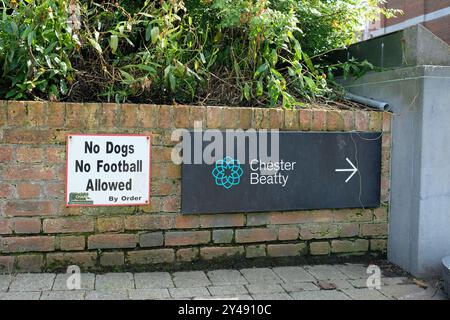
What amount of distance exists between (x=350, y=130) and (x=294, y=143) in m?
0.60

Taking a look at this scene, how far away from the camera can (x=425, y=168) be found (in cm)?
443

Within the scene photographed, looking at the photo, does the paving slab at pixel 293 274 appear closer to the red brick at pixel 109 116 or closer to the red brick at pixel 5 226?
the red brick at pixel 109 116

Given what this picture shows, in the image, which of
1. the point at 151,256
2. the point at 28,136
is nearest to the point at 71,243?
the point at 151,256

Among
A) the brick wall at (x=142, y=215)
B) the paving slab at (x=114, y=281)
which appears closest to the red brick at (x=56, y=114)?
the brick wall at (x=142, y=215)

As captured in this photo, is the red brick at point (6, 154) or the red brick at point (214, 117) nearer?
the red brick at point (6, 154)

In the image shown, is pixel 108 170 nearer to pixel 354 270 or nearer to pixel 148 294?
pixel 148 294

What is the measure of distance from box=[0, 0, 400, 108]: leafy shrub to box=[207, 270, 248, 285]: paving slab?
63.3 inches

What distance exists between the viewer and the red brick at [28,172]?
159 inches

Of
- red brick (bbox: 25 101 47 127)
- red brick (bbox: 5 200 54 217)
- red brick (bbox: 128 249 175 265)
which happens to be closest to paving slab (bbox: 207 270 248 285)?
red brick (bbox: 128 249 175 265)

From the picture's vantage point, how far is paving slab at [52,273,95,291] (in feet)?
12.7

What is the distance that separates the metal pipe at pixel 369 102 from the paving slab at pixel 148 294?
2649 millimetres

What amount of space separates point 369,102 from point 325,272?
1.74m

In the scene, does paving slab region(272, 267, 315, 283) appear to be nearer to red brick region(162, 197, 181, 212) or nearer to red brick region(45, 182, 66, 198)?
red brick region(162, 197, 181, 212)

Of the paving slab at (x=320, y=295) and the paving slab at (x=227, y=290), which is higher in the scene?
the paving slab at (x=227, y=290)
